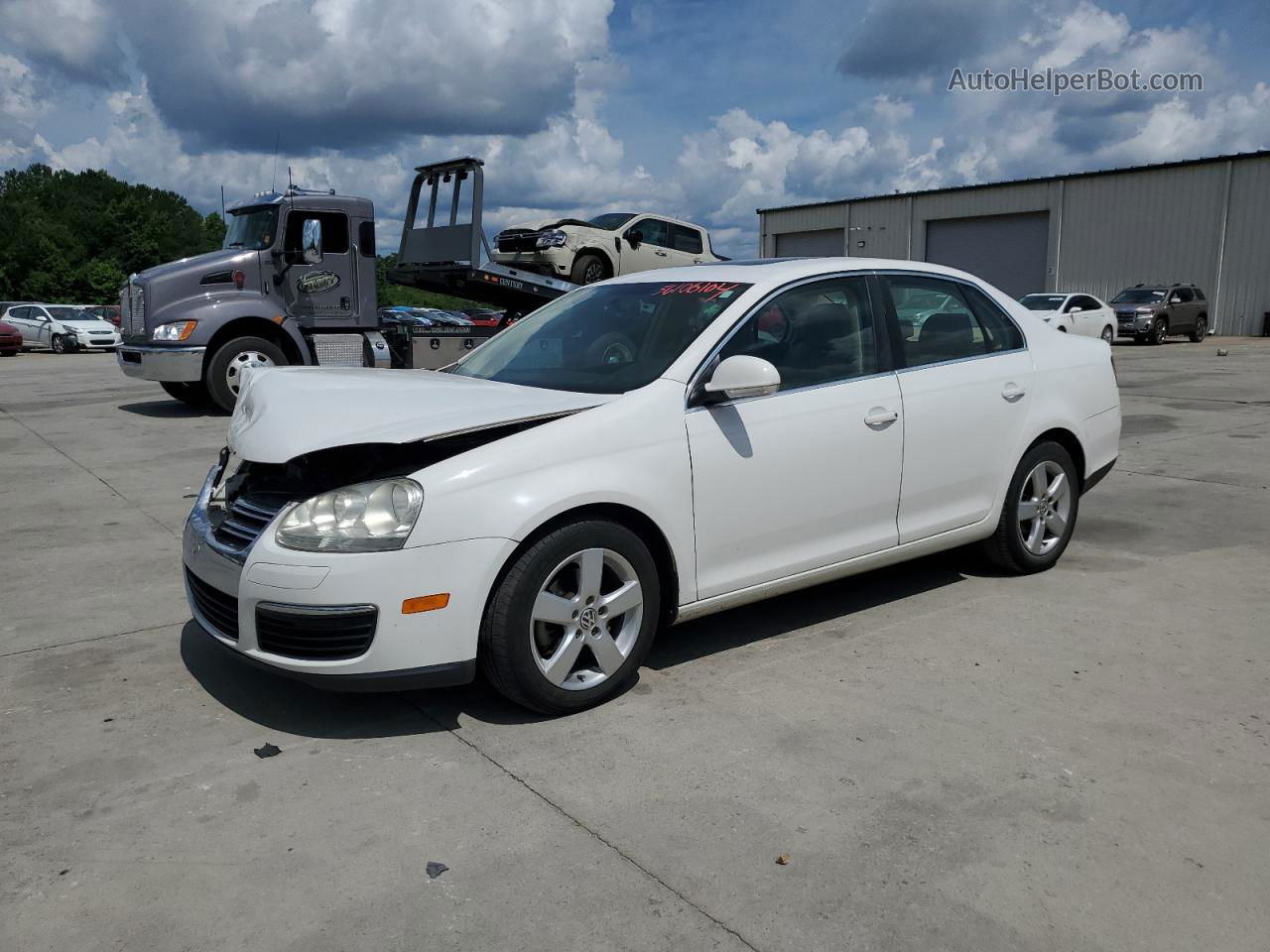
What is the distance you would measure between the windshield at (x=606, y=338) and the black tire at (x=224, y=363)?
8.27 metres

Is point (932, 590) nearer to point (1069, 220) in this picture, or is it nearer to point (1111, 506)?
point (1111, 506)

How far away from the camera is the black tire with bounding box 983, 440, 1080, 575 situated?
17.1 feet

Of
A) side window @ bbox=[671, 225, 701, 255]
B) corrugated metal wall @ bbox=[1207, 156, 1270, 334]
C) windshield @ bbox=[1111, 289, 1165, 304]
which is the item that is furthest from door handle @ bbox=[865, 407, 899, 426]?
corrugated metal wall @ bbox=[1207, 156, 1270, 334]

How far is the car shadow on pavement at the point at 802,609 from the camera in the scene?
178 inches

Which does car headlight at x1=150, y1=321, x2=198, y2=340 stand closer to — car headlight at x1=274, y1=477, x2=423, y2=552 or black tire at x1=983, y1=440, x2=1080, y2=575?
car headlight at x1=274, y1=477, x2=423, y2=552

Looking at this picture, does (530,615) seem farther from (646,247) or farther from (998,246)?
(998,246)

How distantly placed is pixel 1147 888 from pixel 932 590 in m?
2.64

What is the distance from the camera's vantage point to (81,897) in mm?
2689

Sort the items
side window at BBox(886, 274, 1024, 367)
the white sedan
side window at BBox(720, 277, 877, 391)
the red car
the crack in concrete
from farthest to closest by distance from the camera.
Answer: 1. the red car
2. the white sedan
3. side window at BBox(886, 274, 1024, 367)
4. side window at BBox(720, 277, 877, 391)
5. the crack in concrete

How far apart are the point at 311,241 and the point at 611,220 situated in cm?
520

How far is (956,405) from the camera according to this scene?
484 centimetres

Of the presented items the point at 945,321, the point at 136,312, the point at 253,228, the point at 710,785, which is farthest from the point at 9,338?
the point at 710,785

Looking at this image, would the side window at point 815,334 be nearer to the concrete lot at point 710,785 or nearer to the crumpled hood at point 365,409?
the crumpled hood at point 365,409

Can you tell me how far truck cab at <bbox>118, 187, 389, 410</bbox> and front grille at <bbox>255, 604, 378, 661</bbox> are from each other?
9.40 metres
